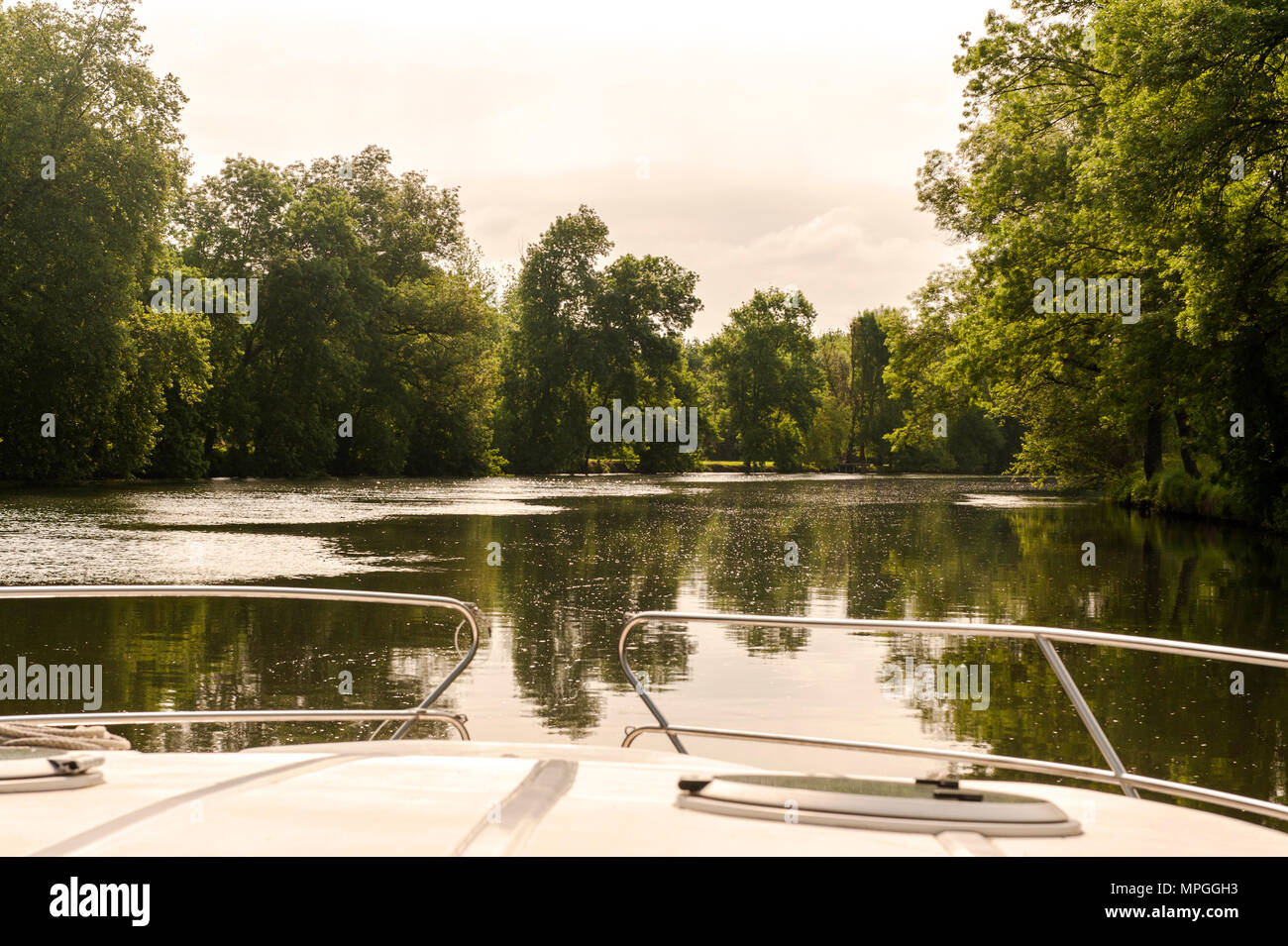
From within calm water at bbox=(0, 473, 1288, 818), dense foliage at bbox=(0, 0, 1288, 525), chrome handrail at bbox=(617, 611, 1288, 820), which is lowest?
calm water at bbox=(0, 473, 1288, 818)

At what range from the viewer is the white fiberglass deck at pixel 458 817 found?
2637 mm

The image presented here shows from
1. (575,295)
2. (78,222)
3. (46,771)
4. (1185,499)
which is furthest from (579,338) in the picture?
(46,771)

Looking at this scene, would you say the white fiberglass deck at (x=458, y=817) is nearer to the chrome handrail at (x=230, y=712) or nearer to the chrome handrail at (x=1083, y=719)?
the chrome handrail at (x=1083, y=719)

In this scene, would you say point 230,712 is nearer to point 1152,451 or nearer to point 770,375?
point 1152,451

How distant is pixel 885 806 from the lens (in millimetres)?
2762

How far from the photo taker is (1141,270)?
91.6 feet

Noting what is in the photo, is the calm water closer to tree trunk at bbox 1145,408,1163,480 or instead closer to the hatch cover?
the hatch cover

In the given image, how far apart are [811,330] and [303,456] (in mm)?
57600

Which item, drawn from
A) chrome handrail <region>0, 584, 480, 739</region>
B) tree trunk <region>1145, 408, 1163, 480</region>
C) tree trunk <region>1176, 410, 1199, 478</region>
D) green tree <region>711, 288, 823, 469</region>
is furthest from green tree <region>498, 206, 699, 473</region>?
chrome handrail <region>0, 584, 480, 739</region>

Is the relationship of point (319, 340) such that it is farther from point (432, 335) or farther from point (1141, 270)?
point (1141, 270)

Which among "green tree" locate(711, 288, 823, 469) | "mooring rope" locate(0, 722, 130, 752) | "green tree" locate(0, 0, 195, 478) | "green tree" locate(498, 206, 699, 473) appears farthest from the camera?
"green tree" locate(711, 288, 823, 469)

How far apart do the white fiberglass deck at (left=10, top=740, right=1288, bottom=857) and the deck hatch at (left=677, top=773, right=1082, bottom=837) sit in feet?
0.10

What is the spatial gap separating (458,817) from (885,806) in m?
1.06

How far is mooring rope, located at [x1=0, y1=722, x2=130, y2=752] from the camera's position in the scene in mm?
3404
